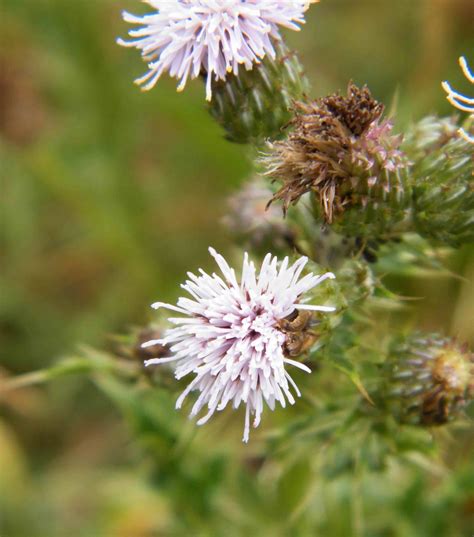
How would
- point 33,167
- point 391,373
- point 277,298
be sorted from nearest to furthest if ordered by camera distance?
1. point 277,298
2. point 391,373
3. point 33,167

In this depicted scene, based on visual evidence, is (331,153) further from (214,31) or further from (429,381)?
(429,381)

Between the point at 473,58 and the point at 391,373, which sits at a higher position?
the point at 473,58

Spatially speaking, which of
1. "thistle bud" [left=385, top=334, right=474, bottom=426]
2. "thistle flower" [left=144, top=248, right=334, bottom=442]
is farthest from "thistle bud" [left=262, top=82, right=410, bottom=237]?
"thistle bud" [left=385, top=334, right=474, bottom=426]

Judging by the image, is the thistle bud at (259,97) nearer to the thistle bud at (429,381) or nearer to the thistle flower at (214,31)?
the thistle flower at (214,31)

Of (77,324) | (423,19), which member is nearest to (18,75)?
(77,324)

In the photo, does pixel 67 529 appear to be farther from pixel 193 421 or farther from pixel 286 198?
pixel 286 198

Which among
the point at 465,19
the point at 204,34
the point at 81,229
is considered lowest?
the point at 204,34

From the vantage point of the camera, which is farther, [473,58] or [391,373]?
[473,58]

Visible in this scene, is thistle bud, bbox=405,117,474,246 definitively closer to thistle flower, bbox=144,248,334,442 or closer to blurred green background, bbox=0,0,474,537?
thistle flower, bbox=144,248,334,442

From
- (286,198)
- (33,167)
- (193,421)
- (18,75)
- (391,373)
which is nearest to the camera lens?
(286,198)
